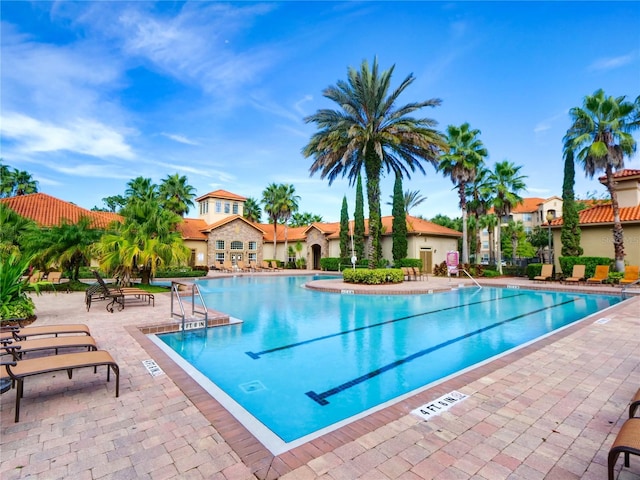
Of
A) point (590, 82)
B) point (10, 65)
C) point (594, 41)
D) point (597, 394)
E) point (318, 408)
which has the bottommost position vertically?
point (318, 408)

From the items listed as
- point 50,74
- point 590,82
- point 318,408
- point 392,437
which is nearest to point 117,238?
point 50,74

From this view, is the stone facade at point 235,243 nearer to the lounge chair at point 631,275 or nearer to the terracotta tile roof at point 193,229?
the terracotta tile roof at point 193,229

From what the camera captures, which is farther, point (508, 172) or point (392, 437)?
point (508, 172)

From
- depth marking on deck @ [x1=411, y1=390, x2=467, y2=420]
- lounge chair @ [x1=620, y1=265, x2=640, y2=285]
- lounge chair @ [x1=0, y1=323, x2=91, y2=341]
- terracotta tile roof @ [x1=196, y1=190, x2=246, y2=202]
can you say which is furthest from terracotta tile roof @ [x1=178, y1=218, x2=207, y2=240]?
lounge chair @ [x1=620, y1=265, x2=640, y2=285]

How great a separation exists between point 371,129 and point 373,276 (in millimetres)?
8235

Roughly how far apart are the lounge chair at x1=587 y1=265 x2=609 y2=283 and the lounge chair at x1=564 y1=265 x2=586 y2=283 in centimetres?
38

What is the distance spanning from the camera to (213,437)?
3.09m

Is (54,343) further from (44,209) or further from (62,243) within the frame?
(44,209)

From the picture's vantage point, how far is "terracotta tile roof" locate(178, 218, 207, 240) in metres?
34.4

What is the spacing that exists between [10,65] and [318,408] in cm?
1161

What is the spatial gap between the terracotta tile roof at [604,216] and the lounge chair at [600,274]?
13.3 feet

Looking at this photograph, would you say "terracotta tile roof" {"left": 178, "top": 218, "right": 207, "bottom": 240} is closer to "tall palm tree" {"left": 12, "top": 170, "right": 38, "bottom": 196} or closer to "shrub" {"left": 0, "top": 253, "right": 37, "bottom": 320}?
"tall palm tree" {"left": 12, "top": 170, "right": 38, "bottom": 196}

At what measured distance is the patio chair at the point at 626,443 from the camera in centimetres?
204

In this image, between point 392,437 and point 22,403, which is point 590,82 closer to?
point 392,437
